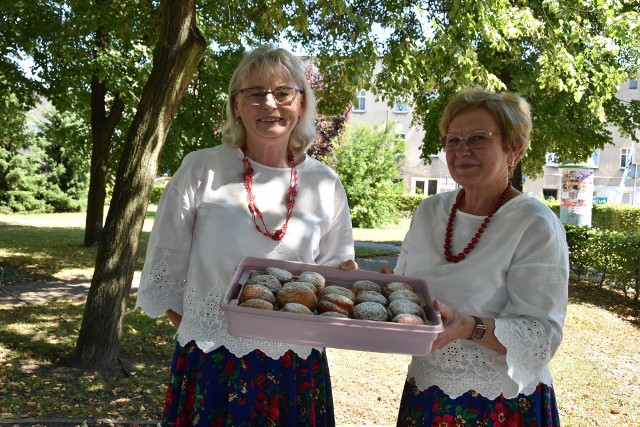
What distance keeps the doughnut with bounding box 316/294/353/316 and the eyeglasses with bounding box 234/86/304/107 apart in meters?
0.85

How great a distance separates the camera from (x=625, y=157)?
37.8 m

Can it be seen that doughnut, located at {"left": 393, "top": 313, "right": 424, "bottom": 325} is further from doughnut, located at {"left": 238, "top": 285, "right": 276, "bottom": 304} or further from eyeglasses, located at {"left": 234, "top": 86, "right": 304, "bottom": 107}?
eyeglasses, located at {"left": 234, "top": 86, "right": 304, "bottom": 107}

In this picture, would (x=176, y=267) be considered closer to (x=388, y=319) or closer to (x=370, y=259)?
(x=388, y=319)

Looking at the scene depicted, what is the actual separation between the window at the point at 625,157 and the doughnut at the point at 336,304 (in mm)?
40317

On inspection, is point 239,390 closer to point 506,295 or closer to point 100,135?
point 506,295

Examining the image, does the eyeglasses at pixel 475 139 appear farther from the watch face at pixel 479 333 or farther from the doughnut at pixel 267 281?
the doughnut at pixel 267 281

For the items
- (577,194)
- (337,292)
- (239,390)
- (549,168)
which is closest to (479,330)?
Answer: (337,292)

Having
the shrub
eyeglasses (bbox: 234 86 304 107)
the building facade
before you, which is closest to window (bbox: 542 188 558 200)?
the building facade

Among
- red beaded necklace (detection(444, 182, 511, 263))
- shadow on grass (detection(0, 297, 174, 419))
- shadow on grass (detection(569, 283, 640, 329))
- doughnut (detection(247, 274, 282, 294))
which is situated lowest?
shadow on grass (detection(0, 297, 174, 419))

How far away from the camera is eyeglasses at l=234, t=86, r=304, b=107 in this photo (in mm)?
2323

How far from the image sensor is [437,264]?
2260 millimetres

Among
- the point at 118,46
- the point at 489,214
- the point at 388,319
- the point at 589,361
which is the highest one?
the point at 118,46

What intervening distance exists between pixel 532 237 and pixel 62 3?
11443mm

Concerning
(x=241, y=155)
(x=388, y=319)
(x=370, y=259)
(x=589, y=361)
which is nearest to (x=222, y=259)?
(x=241, y=155)
